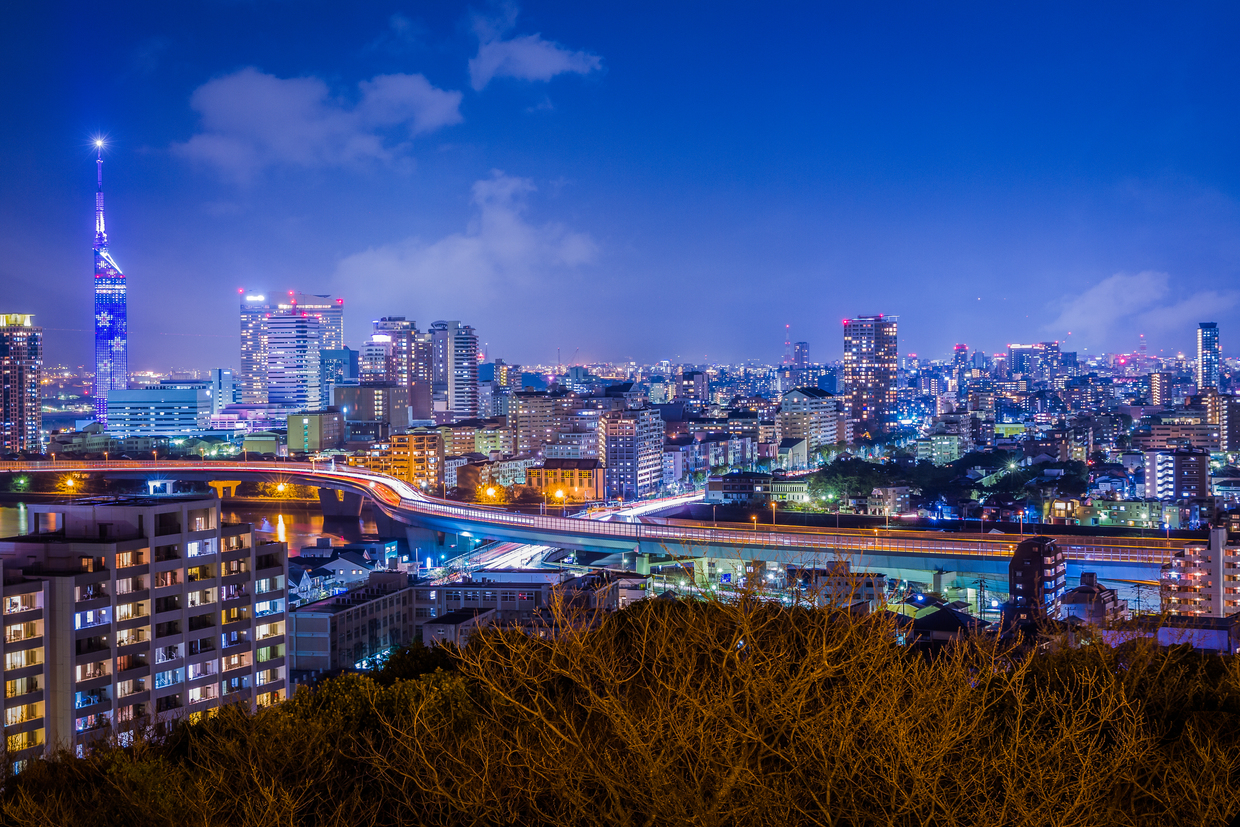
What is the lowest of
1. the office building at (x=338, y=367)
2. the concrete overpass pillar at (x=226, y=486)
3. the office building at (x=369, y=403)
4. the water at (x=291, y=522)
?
the water at (x=291, y=522)

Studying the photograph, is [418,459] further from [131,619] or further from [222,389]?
[222,389]

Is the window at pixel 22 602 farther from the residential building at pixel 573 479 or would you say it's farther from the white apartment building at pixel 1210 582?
the residential building at pixel 573 479

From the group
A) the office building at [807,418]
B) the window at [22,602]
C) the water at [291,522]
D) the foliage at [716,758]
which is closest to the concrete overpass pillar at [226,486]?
the water at [291,522]

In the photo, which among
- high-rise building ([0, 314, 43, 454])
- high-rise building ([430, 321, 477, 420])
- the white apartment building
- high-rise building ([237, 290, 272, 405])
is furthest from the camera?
high-rise building ([237, 290, 272, 405])

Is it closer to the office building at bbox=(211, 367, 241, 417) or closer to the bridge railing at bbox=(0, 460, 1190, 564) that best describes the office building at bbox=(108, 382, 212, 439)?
the office building at bbox=(211, 367, 241, 417)

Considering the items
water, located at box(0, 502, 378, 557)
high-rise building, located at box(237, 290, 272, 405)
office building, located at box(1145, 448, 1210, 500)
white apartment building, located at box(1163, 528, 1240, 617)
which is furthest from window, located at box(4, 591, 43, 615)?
high-rise building, located at box(237, 290, 272, 405)

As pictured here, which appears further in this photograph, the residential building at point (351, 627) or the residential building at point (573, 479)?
the residential building at point (573, 479)
